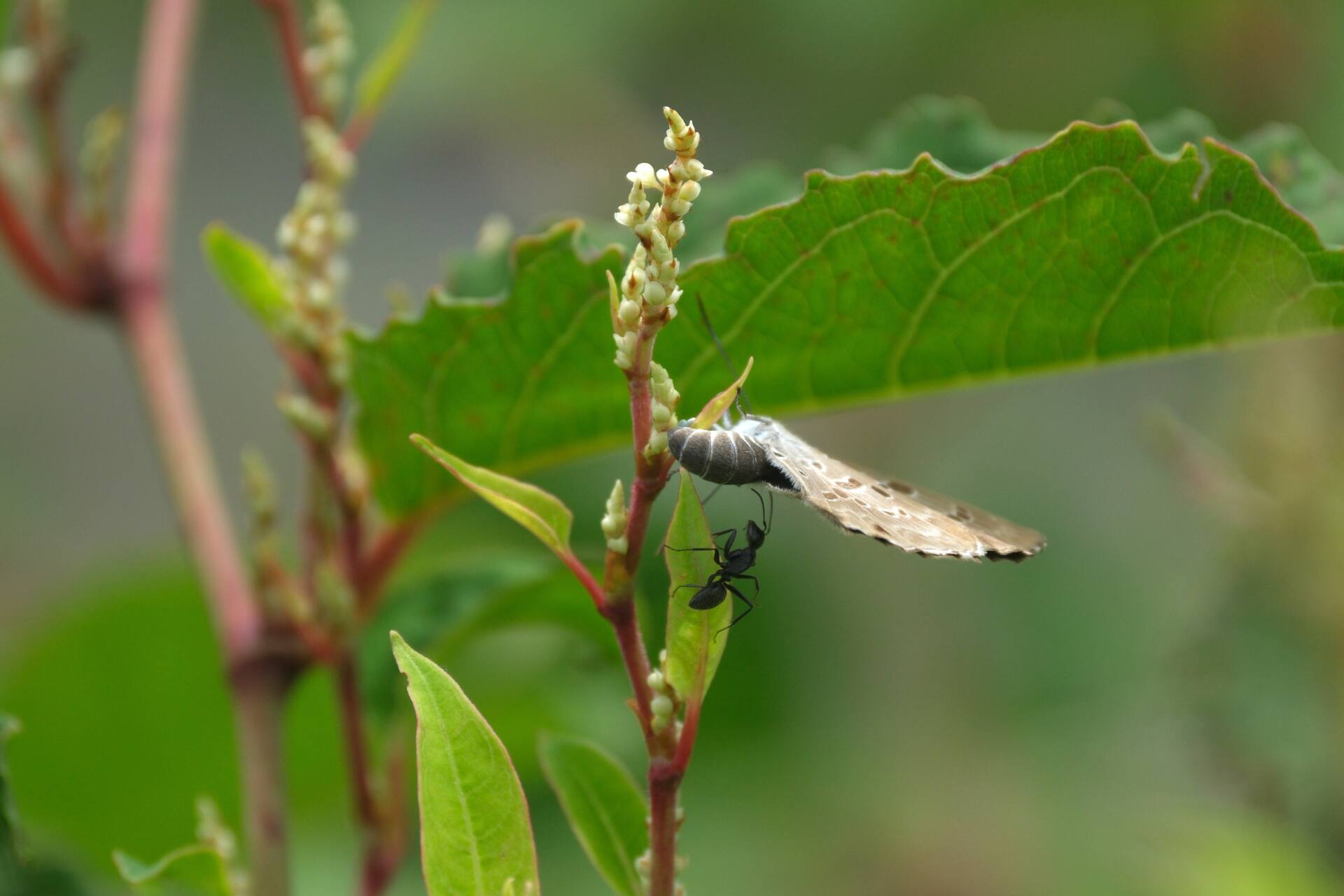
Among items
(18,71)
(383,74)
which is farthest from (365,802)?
(18,71)

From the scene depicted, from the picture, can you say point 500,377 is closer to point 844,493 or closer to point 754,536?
point 754,536

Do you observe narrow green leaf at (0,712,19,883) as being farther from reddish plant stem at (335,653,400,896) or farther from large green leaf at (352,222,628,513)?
large green leaf at (352,222,628,513)

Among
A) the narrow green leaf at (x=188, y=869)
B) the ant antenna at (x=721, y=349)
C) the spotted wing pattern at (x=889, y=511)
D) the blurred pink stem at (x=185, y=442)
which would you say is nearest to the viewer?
the spotted wing pattern at (x=889, y=511)

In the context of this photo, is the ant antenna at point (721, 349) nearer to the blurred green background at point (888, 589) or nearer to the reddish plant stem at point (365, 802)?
the blurred green background at point (888, 589)

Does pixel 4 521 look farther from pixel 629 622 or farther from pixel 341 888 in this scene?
pixel 629 622

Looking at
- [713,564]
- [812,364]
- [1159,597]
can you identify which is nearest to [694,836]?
[1159,597]

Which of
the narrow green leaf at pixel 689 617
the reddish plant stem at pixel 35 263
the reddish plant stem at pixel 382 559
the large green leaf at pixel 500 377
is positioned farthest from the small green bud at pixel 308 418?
the narrow green leaf at pixel 689 617
